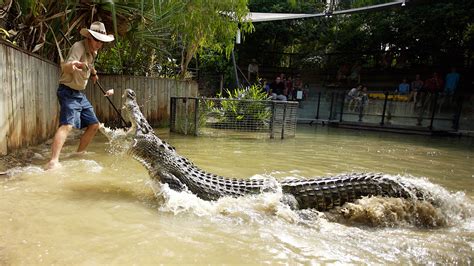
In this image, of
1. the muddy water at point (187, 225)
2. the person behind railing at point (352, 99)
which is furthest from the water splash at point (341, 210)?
the person behind railing at point (352, 99)

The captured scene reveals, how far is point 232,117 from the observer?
784 cm

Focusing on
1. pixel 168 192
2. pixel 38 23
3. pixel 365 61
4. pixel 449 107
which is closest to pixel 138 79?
pixel 38 23

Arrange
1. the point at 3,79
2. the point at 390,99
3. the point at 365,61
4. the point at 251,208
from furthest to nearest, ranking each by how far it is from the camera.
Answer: the point at 365,61, the point at 390,99, the point at 3,79, the point at 251,208

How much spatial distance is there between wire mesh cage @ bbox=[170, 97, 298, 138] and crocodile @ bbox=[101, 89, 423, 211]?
428 centimetres

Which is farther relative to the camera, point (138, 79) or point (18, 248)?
A: point (138, 79)

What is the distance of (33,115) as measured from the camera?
4.50 meters

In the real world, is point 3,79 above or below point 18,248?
above

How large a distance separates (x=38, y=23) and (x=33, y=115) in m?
1.31

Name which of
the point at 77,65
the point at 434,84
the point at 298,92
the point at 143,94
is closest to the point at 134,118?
the point at 77,65

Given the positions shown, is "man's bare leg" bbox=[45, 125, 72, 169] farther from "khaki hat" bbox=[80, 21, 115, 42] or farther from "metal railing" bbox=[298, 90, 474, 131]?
"metal railing" bbox=[298, 90, 474, 131]

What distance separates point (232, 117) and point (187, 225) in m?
5.56

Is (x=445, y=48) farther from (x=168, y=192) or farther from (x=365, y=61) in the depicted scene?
(x=168, y=192)

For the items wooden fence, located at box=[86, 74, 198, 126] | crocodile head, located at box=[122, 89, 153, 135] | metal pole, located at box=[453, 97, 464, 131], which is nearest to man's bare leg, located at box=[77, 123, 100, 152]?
crocodile head, located at box=[122, 89, 153, 135]

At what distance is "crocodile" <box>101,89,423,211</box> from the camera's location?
2.86m
